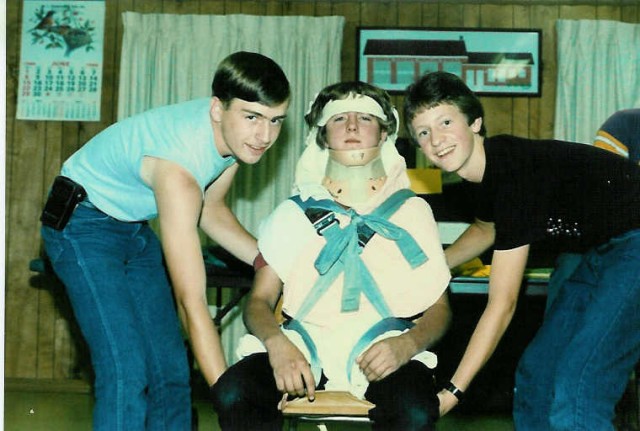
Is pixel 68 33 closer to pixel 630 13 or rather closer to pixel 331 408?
pixel 630 13

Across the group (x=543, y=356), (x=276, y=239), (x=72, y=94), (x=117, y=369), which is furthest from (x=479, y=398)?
(x=72, y=94)

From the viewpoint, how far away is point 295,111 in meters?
4.88

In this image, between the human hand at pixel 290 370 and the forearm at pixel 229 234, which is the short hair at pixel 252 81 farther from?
the human hand at pixel 290 370

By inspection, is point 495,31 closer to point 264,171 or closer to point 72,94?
point 264,171

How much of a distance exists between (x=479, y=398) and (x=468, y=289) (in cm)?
115

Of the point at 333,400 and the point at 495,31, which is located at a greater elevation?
the point at 495,31

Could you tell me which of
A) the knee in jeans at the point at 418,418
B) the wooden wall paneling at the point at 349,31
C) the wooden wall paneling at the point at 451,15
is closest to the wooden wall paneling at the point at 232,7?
the wooden wall paneling at the point at 349,31

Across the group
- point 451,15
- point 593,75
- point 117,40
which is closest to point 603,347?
point 593,75

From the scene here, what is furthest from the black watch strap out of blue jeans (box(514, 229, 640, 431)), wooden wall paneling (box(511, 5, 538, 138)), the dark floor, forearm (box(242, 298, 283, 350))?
wooden wall paneling (box(511, 5, 538, 138))

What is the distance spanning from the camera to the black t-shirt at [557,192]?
6.10 ft

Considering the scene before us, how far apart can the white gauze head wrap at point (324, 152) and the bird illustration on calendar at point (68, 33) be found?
3293mm

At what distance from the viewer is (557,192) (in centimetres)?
194

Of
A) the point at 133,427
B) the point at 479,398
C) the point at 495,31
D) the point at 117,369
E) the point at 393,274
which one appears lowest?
the point at 479,398

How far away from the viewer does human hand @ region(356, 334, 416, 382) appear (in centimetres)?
185
